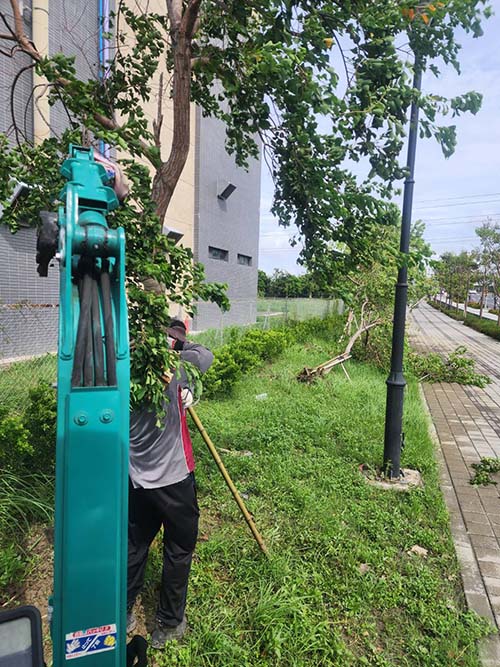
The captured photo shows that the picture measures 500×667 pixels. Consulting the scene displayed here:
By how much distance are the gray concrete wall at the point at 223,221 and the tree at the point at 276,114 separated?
1180 cm

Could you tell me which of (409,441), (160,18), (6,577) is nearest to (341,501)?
(409,441)

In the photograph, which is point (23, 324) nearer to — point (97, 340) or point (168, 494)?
point (168, 494)

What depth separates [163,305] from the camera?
1.97 meters

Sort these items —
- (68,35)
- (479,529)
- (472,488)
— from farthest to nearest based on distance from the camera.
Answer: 1. (68,35)
2. (472,488)
3. (479,529)

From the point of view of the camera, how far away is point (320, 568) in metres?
2.92

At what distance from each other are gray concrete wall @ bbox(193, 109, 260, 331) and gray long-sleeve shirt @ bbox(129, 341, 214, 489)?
41.3 ft

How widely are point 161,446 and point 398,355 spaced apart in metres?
2.86

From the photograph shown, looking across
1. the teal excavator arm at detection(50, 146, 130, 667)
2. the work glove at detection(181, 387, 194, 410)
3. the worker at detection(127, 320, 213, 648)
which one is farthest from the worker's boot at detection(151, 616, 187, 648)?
the teal excavator arm at detection(50, 146, 130, 667)

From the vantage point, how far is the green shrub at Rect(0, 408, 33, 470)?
311 cm

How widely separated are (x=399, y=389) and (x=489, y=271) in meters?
26.4

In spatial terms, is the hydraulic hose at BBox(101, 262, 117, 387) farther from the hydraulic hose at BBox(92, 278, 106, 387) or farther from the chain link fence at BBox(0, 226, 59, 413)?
the chain link fence at BBox(0, 226, 59, 413)

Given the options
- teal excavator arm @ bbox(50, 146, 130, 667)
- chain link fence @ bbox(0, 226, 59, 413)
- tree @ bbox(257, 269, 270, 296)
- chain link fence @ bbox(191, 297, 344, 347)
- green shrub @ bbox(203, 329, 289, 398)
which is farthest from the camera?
tree @ bbox(257, 269, 270, 296)

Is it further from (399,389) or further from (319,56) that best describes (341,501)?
(319,56)

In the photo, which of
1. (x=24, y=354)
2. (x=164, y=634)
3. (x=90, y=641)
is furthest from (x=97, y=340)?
(x=24, y=354)
